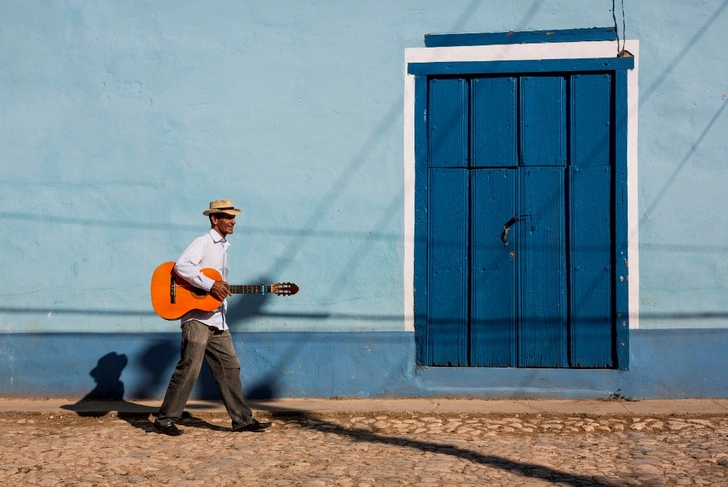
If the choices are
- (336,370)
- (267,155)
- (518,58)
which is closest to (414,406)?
(336,370)

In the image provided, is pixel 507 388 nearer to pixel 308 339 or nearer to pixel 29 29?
pixel 308 339

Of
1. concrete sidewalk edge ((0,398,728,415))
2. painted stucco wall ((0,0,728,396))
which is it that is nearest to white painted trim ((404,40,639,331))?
painted stucco wall ((0,0,728,396))

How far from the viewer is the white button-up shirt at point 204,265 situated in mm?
6035

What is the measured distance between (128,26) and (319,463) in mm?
4288

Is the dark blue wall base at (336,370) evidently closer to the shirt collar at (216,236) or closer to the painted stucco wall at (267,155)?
the painted stucco wall at (267,155)

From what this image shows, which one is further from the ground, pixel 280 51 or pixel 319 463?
pixel 280 51

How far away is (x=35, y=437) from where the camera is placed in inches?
248

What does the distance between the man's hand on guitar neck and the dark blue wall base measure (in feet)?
4.63

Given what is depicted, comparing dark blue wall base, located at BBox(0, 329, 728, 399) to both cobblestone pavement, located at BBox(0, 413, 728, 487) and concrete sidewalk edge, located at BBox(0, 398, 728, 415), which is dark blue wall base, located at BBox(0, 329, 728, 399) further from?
cobblestone pavement, located at BBox(0, 413, 728, 487)

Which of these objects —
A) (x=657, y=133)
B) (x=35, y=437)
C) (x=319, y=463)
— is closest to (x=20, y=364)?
(x=35, y=437)

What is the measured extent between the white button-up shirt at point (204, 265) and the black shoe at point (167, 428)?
2.37ft

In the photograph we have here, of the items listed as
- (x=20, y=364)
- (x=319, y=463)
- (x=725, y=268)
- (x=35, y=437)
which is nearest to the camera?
(x=319, y=463)

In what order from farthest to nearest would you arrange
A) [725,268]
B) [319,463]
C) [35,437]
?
[725,268] → [35,437] → [319,463]

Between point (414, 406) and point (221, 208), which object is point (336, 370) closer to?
point (414, 406)
